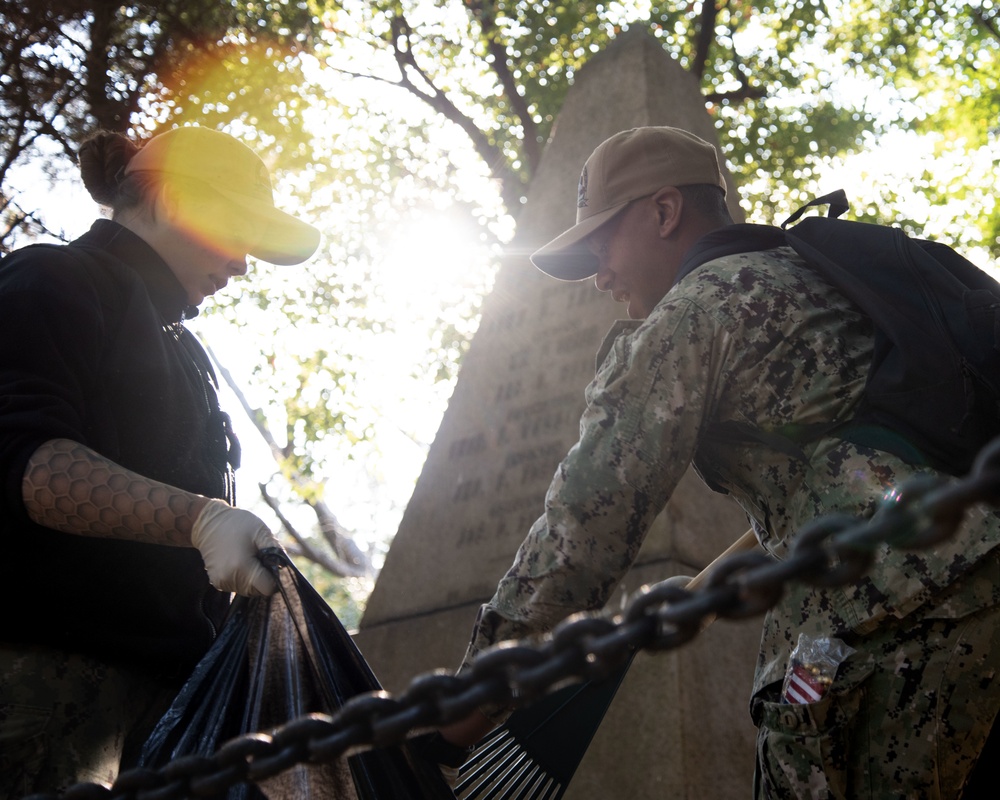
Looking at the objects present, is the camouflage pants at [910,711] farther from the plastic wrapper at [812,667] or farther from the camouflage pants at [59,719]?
the camouflage pants at [59,719]

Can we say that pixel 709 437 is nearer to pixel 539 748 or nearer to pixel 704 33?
pixel 539 748

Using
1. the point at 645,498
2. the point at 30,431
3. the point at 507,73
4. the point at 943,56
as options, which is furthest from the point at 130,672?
the point at 943,56

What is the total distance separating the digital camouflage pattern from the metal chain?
648 millimetres

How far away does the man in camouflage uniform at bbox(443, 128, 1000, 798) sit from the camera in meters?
1.64

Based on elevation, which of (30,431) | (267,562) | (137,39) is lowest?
(267,562)

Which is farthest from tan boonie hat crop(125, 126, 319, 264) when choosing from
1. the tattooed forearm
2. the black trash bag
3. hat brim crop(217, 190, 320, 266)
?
the black trash bag

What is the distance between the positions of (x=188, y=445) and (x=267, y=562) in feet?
1.58

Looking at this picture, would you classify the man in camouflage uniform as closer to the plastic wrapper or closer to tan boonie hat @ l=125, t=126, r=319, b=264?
the plastic wrapper

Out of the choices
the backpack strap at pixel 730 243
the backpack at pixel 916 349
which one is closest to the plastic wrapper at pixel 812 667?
the backpack at pixel 916 349

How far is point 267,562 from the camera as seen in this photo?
6.69 feet

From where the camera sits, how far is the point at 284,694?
192cm

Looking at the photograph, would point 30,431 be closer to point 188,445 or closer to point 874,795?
point 188,445

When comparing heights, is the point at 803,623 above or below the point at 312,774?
above

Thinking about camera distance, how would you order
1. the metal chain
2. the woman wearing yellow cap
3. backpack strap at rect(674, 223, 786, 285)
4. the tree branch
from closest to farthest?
1. the metal chain
2. the woman wearing yellow cap
3. backpack strap at rect(674, 223, 786, 285)
4. the tree branch
